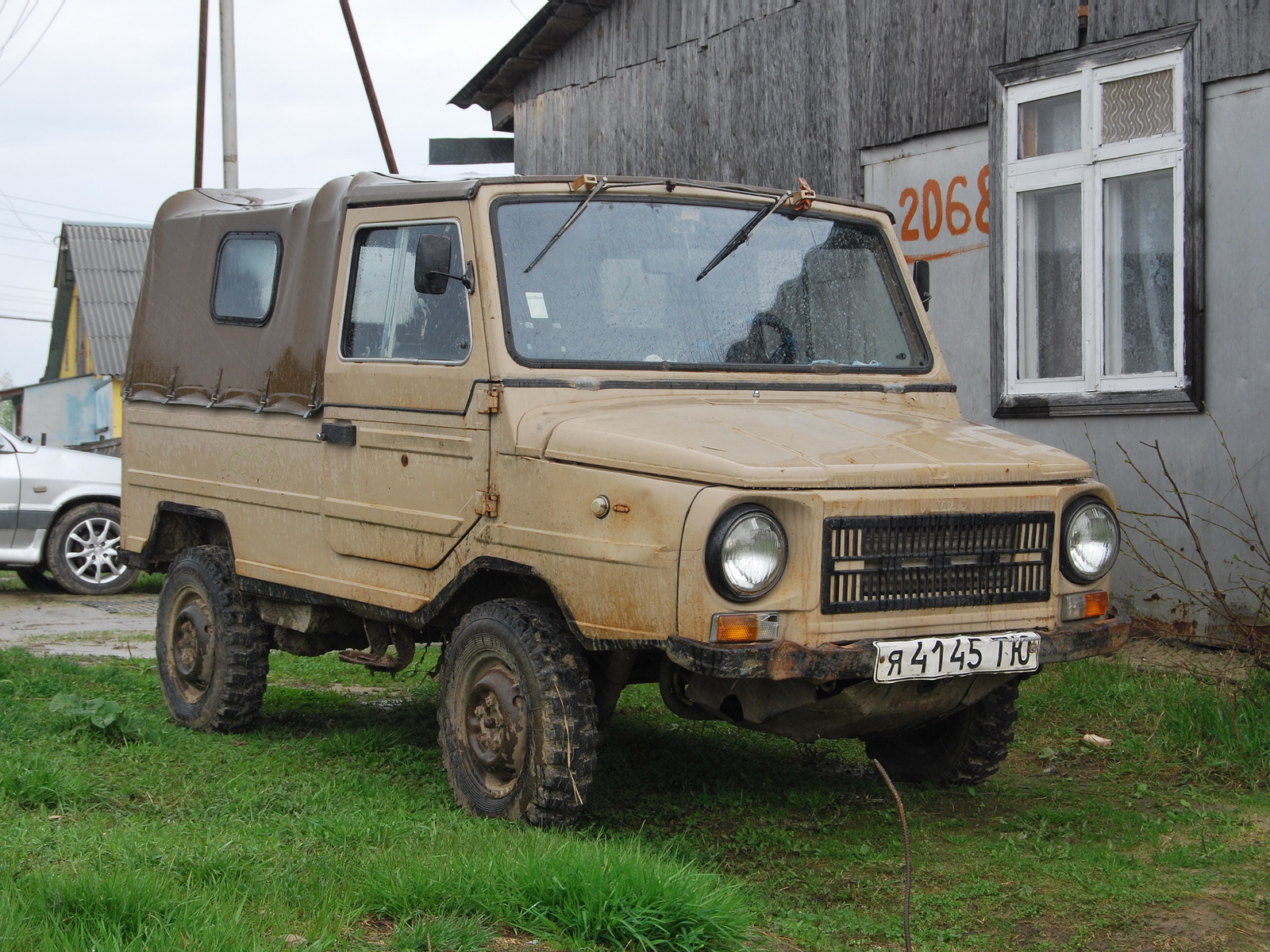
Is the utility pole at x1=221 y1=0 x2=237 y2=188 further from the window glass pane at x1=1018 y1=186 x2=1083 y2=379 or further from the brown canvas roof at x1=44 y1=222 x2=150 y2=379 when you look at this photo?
the brown canvas roof at x1=44 y1=222 x2=150 y2=379

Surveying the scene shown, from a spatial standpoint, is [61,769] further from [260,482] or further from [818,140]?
[818,140]

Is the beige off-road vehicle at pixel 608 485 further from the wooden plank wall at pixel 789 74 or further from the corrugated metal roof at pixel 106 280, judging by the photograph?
the corrugated metal roof at pixel 106 280

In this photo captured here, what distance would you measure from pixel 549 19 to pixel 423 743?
25.8ft

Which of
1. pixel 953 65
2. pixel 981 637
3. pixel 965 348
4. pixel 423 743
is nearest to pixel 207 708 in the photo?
pixel 423 743

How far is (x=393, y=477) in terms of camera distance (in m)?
5.36

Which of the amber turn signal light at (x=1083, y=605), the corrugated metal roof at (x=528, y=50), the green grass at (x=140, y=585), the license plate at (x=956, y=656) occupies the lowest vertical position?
the green grass at (x=140, y=585)

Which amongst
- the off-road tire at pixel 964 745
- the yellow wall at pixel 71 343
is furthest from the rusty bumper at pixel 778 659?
the yellow wall at pixel 71 343

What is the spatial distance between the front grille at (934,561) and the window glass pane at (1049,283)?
3.80 meters

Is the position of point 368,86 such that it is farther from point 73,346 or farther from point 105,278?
point 73,346

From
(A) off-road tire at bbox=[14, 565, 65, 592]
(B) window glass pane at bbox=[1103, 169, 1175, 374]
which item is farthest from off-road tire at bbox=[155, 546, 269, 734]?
(A) off-road tire at bbox=[14, 565, 65, 592]

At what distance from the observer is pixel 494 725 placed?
4758 millimetres

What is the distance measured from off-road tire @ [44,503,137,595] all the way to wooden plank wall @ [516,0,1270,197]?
5.13 meters

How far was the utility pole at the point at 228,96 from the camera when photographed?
17969 millimetres

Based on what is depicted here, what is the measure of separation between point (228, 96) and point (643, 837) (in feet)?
52.5
